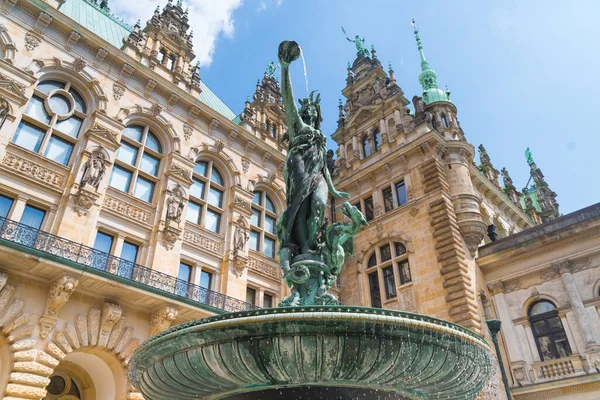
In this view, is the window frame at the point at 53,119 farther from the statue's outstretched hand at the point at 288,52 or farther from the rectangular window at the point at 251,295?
the statue's outstretched hand at the point at 288,52

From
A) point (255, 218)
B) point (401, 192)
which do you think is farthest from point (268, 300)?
point (401, 192)

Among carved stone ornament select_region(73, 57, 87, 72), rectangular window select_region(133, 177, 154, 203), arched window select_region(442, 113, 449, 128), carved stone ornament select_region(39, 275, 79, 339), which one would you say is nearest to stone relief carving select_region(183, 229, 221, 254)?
rectangular window select_region(133, 177, 154, 203)

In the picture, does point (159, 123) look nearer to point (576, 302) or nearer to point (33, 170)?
point (33, 170)

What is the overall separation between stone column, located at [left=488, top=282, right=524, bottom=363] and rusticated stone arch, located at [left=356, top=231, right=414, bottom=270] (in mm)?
4182

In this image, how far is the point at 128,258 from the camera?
1509cm

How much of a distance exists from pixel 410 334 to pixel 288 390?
1450mm

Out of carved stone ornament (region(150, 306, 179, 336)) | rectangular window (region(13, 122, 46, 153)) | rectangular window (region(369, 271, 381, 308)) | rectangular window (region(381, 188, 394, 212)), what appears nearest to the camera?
carved stone ornament (region(150, 306, 179, 336))

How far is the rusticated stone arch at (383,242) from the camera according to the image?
68.4 ft

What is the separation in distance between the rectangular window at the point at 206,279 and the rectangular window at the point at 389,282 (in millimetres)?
8975

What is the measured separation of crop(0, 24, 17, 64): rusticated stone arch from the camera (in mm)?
14556

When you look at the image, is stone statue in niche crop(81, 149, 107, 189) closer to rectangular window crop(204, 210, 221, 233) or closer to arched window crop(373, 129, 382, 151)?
rectangular window crop(204, 210, 221, 233)

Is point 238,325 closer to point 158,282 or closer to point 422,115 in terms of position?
point 158,282

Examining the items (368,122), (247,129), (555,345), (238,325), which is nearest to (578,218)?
(555,345)

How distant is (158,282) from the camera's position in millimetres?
14148
